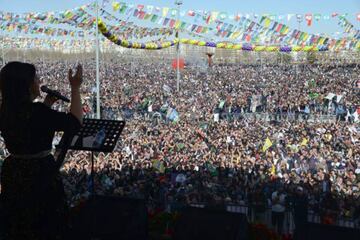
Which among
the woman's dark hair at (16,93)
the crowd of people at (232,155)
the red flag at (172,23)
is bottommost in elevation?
the crowd of people at (232,155)

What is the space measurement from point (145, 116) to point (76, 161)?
10.0 m

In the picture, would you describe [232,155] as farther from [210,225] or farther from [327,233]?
[327,233]

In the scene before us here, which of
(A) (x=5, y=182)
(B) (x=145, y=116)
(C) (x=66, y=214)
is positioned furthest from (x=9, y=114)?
(B) (x=145, y=116)

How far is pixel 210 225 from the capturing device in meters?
3.51

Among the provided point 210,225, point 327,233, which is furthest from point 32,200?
point 327,233

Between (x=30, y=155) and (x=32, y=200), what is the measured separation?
260 mm

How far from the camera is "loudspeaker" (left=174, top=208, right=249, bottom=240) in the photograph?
3.43 meters

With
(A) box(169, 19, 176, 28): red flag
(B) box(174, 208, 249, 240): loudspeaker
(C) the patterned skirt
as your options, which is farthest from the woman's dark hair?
(A) box(169, 19, 176, 28): red flag

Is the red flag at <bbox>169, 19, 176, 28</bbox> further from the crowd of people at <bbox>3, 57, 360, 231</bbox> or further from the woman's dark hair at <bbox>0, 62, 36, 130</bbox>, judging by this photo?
the woman's dark hair at <bbox>0, 62, 36, 130</bbox>

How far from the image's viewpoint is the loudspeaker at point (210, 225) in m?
3.43

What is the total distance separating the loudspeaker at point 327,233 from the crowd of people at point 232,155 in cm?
225

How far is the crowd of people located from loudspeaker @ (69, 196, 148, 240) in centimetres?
260

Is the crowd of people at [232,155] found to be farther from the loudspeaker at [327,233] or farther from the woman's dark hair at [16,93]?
the woman's dark hair at [16,93]

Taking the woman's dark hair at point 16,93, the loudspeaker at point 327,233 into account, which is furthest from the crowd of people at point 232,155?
the woman's dark hair at point 16,93
